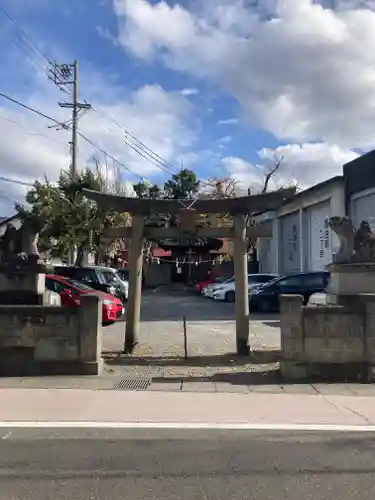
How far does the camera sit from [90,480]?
177 inches

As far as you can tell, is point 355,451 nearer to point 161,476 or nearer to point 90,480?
point 161,476

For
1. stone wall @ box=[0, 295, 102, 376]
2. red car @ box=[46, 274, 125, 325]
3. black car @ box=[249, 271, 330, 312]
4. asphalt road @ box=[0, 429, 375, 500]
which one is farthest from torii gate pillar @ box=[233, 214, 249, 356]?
black car @ box=[249, 271, 330, 312]

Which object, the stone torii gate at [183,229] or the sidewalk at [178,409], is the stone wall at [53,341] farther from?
the stone torii gate at [183,229]

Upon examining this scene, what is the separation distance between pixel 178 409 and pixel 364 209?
18749 mm

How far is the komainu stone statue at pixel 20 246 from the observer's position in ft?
32.7

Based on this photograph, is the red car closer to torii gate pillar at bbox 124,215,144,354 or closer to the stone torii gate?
torii gate pillar at bbox 124,215,144,354

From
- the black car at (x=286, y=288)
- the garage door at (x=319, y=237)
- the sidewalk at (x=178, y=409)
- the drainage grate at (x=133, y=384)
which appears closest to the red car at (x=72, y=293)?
the drainage grate at (x=133, y=384)

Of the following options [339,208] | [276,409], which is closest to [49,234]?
[339,208]

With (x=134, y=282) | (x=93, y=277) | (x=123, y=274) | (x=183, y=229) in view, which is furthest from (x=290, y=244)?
(x=134, y=282)

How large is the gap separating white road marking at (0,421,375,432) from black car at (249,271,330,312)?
1492 cm

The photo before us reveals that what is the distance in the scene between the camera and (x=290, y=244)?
33062 mm

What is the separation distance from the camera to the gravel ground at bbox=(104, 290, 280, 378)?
31.4 feet

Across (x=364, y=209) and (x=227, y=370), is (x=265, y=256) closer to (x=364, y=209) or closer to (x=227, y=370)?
(x=364, y=209)

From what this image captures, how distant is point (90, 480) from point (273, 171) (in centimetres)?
4096
